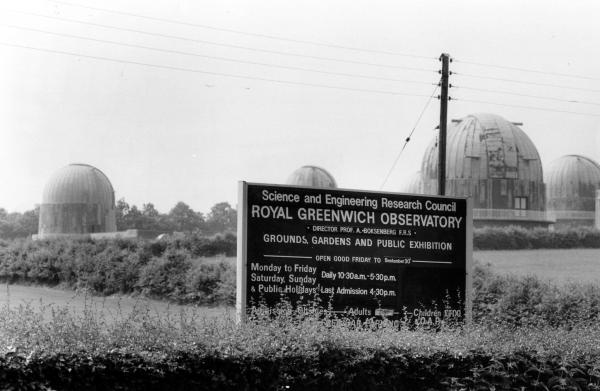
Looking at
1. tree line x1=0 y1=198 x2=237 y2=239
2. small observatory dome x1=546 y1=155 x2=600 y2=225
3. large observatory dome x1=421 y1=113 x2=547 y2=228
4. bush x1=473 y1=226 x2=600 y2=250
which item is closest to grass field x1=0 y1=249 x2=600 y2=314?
bush x1=473 y1=226 x2=600 y2=250

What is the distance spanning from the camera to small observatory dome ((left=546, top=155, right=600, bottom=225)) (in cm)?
6206

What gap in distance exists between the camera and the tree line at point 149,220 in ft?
278

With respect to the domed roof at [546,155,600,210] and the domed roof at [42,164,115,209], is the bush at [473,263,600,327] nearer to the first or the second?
the domed roof at [42,164,115,209]

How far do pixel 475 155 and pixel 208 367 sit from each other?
42.6 metres

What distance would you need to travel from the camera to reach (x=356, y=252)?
435 inches

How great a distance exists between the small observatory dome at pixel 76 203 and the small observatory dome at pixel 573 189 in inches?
1378

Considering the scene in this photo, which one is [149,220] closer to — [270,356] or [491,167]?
[491,167]

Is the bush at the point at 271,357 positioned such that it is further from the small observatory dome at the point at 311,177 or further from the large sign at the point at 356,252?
the small observatory dome at the point at 311,177

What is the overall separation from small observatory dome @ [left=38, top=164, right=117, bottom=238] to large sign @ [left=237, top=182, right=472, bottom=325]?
4905 centimetres

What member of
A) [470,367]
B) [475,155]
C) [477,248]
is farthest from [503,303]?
[475,155]

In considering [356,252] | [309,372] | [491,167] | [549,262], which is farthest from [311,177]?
[309,372]

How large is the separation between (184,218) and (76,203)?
34347 millimetres

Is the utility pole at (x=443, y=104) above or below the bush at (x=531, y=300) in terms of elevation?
above

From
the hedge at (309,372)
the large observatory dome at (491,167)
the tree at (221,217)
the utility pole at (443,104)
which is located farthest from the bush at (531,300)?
Answer: the tree at (221,217)
